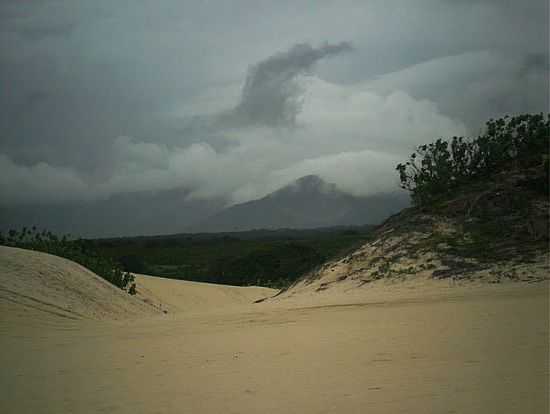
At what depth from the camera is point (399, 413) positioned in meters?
3.75

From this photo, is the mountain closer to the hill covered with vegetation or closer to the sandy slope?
the hill covered with vegetation

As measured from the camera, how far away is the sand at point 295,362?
13.6 feet

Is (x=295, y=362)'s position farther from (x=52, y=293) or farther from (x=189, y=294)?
(x=189, y=294)

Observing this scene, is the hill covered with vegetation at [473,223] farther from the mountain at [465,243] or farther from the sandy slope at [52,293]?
the sandy slope at [52,293]

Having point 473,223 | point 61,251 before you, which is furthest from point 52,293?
point 473,223

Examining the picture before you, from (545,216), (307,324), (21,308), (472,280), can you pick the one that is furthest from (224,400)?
(545,216)

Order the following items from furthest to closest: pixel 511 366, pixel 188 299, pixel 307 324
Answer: pixel 188 299 < pixel 307 324 < pixel 511 366

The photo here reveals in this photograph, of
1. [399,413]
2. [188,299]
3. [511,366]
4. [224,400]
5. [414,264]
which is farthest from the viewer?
[188,299]

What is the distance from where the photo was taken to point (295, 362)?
18.0 feet

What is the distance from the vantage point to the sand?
414cm

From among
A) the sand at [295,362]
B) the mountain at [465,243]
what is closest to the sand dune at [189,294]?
the mountain at [465,243]

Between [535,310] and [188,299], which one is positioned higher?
[535,310]

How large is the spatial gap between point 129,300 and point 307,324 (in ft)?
31.5

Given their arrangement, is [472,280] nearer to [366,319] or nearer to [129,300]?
[366,319]
